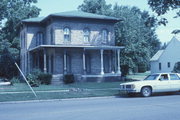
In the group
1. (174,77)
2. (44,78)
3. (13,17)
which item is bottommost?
(44,78)

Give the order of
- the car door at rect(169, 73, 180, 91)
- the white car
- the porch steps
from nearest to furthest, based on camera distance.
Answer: the white car
the car door at rect(169, 73, 180, 91)
the porch steps

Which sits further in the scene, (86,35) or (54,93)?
(86,35)

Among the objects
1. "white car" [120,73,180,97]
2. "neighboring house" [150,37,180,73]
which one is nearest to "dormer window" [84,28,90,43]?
"white car" [120,73,180,97]

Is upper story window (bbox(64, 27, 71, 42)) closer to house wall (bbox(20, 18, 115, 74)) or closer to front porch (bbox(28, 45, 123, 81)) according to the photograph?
house wall (bbox(20, 18, 115, 74))

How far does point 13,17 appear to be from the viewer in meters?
40.3

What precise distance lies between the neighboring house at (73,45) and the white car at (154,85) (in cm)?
1274

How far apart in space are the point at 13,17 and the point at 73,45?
14.3m

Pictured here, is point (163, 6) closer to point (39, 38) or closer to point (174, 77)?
point (174, 77)

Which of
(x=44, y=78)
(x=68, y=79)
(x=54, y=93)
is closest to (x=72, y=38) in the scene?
(x=68, y=79)

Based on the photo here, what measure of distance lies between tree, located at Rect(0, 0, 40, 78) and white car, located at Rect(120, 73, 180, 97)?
24857 millimetres

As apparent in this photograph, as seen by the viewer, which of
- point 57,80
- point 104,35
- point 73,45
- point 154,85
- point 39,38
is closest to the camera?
point 154,85

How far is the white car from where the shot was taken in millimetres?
16891

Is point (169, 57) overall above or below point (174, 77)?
above

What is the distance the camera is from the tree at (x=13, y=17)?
39.2 m
